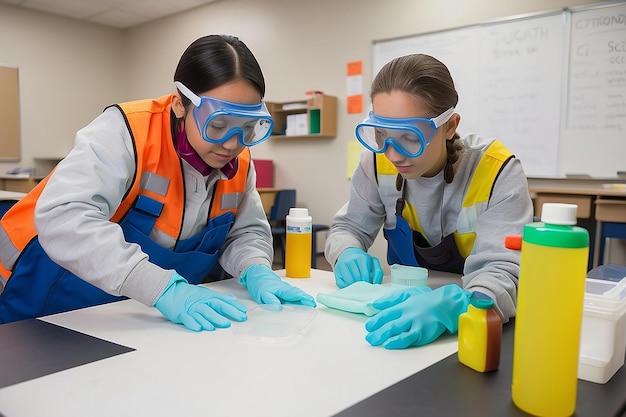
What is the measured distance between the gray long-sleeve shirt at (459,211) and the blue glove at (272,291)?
0.32 meters

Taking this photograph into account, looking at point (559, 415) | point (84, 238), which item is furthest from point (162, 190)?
point (559, 415)

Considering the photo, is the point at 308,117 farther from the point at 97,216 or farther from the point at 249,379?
the point at 249,379

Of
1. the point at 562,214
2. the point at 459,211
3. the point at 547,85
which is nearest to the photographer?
the point at 562,214

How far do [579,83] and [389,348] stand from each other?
343 cm

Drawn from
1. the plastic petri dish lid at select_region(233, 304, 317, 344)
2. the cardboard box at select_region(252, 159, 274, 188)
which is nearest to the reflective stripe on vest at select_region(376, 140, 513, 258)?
the plastic petri dish lid at select_region(233, 304, 317, 344)

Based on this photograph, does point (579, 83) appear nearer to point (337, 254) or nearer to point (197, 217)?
point (337, 254)

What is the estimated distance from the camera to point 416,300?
0.96 meters

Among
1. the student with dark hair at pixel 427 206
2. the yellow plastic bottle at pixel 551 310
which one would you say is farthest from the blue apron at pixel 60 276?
the yellow plastic bottle at pixel 551 310

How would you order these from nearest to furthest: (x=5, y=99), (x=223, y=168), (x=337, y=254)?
(x=223, y=168), (x=337, y=254), (x=5, y=99)

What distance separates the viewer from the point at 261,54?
5.52 m

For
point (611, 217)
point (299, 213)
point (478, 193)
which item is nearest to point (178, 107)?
point (299, 213)

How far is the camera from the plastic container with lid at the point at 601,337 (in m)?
0.75

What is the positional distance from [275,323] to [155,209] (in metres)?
0.49

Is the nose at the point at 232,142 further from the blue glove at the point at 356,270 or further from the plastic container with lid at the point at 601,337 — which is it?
the plastic container with lid at the point at 601,337
